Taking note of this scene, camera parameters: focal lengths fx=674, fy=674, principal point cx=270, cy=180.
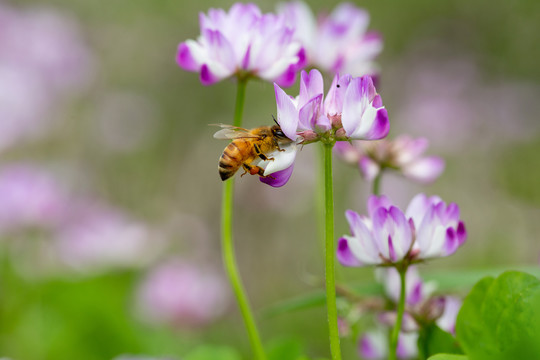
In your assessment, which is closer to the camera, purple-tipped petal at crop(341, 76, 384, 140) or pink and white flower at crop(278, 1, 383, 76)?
purple-tipped petal at crop(341, 76, 384, 140)

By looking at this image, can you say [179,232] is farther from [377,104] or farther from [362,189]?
[377,104]

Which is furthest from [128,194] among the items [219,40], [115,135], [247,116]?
[219,40]

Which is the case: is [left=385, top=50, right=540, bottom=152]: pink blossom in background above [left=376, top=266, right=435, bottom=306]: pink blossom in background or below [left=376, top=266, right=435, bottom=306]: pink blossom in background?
above

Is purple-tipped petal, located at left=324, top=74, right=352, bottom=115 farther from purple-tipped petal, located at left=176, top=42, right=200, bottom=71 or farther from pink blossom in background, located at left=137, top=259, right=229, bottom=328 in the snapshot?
pink blossom in background, located at left=137, top=259, right=229, bottom=328

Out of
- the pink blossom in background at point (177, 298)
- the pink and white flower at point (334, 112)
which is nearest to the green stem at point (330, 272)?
the pink and white flower at point (334, 112)

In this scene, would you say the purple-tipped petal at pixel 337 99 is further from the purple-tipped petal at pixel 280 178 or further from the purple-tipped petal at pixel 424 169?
the purple-tipped petal at pixel 424 169

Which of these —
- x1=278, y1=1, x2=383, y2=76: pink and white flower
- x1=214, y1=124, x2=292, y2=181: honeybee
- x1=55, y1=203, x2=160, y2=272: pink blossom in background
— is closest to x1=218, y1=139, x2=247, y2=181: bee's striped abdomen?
x1=214, y1=124, x2=292, y2=181: honeybee

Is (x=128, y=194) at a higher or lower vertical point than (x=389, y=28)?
lower
